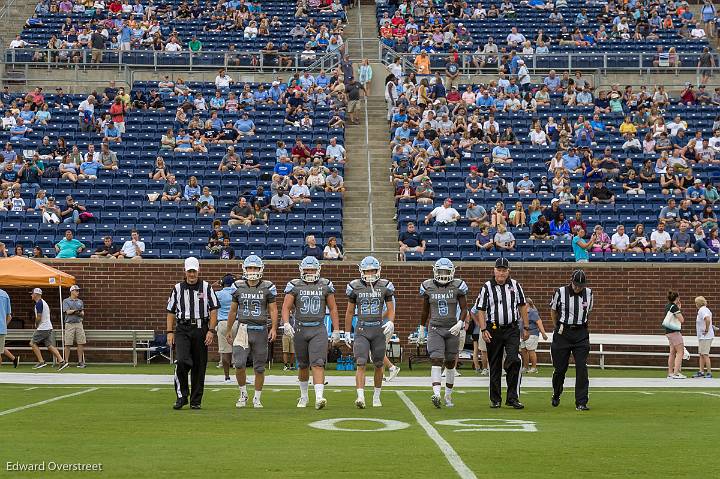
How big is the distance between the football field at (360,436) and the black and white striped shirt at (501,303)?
3.60ft

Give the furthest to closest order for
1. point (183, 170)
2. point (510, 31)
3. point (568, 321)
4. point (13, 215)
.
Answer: point (510, 31) → point (183, 170) → point (13, 215) → point (568, 321)

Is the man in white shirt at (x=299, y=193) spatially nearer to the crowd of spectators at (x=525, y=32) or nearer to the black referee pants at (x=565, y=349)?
the crowd of spectators at (x=525, y=32)

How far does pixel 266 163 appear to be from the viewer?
94.6 feet

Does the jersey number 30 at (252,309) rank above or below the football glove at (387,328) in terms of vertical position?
above

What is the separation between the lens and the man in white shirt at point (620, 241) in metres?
25.4

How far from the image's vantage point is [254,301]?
14312 millimetres

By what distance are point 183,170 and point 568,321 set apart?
53.3 feet

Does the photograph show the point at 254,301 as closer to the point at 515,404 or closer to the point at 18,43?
the point at 515,404

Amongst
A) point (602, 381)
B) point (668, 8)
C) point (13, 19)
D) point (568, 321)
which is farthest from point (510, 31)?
point (568, 321)

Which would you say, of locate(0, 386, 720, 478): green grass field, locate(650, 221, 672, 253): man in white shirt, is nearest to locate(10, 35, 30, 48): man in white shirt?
locate(650, 221, 672, 253): man in white shirt

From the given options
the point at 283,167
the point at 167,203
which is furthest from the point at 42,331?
the point at 283,167

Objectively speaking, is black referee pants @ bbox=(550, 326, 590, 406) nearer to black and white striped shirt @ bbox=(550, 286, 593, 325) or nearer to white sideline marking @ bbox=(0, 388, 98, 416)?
black and white striped shirt @ bbox=(550, 286, 593, 325)

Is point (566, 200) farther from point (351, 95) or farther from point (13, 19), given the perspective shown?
point (13, 19)

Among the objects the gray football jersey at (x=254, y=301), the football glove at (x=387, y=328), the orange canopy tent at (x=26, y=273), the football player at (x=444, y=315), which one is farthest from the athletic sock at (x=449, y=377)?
the orange canopy tent at (x=26, y=273)
